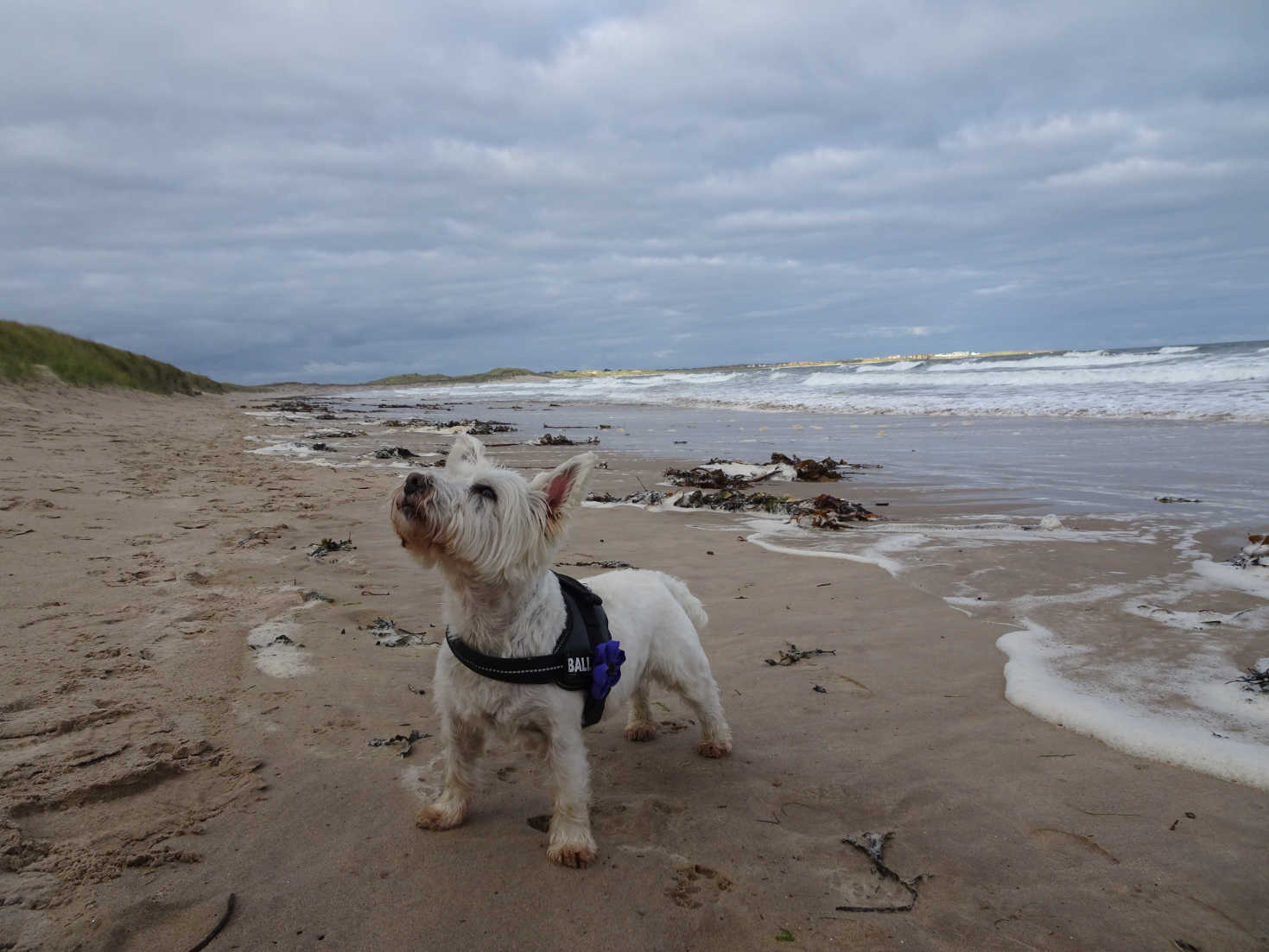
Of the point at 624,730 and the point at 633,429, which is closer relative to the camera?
the point at 624,730

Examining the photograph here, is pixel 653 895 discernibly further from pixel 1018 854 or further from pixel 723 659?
pixel 723 659

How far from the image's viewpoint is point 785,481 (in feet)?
40.4

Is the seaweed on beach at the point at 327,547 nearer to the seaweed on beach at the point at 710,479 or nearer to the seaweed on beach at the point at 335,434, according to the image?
the seaweed on beach at the point at 710,479

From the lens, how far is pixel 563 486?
10.8 feet

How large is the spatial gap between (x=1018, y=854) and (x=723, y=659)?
2.29 meters

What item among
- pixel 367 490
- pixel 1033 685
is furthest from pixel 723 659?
pixel 367 490

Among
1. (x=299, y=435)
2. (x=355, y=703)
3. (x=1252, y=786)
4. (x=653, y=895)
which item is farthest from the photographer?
(x=299, y=435)

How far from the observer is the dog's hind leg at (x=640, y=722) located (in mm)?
4066

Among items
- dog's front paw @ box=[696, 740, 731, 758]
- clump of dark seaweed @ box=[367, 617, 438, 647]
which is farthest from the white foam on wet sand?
dog's front paw @ box=[696, 740, 731, 758]

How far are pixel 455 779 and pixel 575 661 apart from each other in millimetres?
753

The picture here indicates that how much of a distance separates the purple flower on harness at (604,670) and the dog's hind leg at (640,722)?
0.95 m

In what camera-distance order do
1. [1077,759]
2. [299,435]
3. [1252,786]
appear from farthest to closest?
1. [299,435]
2. [1077,759]
3. [1252,786]

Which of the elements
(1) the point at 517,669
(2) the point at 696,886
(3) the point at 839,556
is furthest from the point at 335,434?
(2) the point at 696,886

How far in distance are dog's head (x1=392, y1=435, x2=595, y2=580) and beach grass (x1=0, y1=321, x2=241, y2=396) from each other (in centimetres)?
2461
